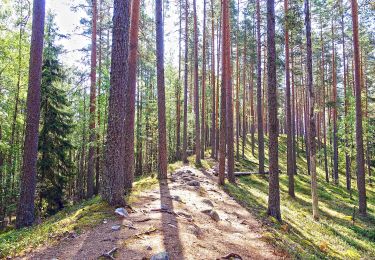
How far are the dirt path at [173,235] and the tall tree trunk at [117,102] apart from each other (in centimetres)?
114

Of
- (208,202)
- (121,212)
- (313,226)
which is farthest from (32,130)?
(313,226)

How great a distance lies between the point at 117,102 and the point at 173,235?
373 cm

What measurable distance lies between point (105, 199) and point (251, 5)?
1877 cm

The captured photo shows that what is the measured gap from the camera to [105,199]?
809cm

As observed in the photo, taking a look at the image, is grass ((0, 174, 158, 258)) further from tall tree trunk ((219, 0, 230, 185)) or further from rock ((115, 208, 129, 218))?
tall tree trunk ((219, 0, 230, 185))

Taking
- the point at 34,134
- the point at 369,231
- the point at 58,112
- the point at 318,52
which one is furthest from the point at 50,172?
the point at 318,52

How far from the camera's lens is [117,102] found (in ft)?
25.7

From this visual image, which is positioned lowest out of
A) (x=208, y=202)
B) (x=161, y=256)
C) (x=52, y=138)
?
(x=208, y=202)

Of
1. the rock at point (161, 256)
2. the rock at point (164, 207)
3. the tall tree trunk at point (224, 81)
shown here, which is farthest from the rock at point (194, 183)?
the rock at point (161, 256)

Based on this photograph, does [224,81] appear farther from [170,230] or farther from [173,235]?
[173,235]

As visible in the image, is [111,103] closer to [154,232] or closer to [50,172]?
[154,232]

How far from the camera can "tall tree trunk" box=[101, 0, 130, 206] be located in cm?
777

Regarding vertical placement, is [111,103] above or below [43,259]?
above

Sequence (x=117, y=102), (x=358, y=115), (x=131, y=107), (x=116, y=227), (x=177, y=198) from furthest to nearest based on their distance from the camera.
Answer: (x=358, y=115)
(x=131, y=107)
(x=177, y=198)
(x=117, y=102)
(x=116, y=227)
